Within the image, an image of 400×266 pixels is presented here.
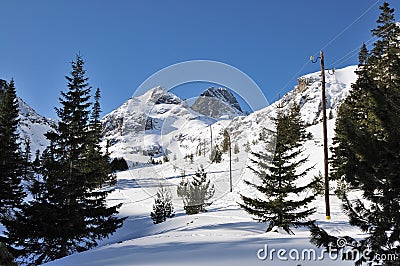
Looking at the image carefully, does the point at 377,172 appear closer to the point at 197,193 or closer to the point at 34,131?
the point at 197,193

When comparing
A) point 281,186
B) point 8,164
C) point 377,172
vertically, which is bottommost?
point 281,186

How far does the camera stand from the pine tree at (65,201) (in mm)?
12789

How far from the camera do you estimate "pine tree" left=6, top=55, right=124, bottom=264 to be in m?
12.8

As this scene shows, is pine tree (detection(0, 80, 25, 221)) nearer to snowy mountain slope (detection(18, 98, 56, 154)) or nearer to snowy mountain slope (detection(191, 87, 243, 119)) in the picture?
snowy mountain slope (detection(191, 87, 243, 119))

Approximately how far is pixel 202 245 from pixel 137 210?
22786 mm

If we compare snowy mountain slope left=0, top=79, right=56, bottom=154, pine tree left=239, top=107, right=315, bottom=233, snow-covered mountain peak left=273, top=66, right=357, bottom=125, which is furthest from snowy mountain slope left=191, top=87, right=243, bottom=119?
snowy mountain slope left=0, top=79, right=56, bottom=154

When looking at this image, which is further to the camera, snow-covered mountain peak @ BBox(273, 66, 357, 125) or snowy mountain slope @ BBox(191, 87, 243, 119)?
snow-covered mountain peak @ BBox(273, 66, 357, 125)

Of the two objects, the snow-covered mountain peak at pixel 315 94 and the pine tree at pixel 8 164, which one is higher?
the snow-covered mountain peak at pixel 315 94

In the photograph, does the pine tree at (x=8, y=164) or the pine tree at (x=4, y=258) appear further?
the pine tree at (x=8, y=164)

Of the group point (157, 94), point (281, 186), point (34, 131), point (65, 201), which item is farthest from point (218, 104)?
point (34, 131)

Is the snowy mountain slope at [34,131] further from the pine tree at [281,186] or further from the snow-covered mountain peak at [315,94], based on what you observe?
the pine tree at [281,186]

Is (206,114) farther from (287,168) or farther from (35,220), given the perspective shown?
(35,220)

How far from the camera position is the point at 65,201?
13.5 metres

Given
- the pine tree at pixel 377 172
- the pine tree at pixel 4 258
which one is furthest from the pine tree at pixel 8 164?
the pine tree at pixel 377 172
